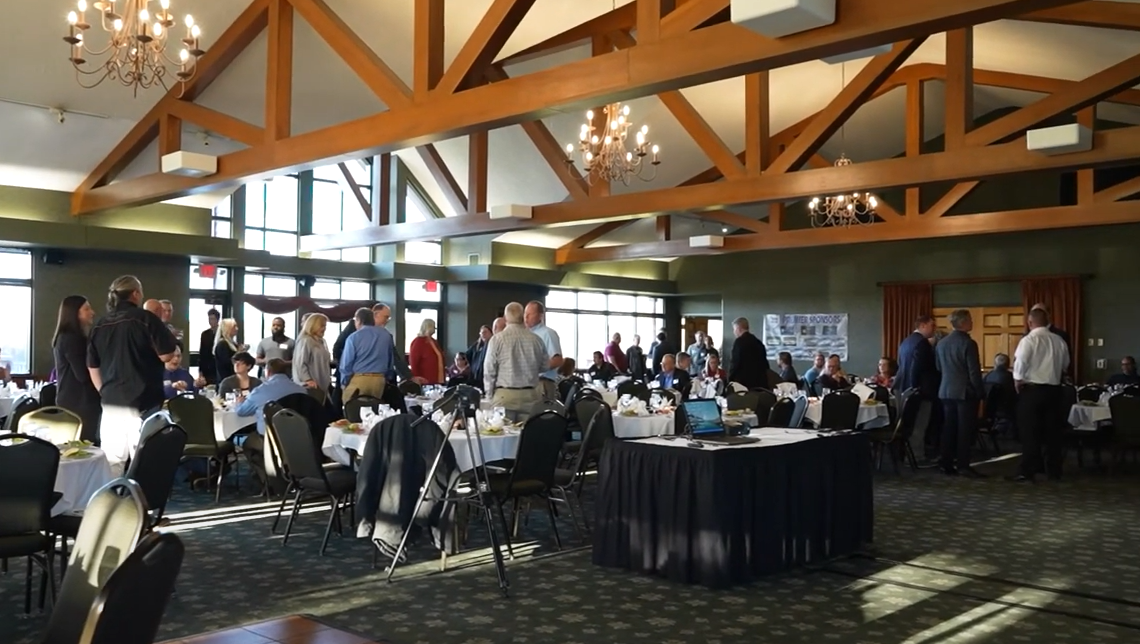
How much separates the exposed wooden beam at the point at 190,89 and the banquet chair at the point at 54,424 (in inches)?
169

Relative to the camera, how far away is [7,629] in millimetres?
4223

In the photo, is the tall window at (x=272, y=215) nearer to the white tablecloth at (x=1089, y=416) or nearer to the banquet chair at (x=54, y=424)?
the banquet chair at (x=54, y=424)

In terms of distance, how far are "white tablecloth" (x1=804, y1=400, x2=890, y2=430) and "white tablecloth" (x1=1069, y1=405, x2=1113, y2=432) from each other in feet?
7.28

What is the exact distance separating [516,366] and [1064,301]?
445 inches

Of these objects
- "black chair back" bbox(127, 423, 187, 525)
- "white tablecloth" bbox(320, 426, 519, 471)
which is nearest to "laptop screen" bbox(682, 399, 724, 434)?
"white tablecloth" bbox(320, 426, 519, 471)

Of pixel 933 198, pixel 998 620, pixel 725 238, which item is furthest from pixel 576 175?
pixel 998 620

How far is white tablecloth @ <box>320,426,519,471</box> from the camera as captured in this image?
568cm

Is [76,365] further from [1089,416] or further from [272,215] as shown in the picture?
[272,215]

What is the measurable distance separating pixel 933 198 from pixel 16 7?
13499 mm

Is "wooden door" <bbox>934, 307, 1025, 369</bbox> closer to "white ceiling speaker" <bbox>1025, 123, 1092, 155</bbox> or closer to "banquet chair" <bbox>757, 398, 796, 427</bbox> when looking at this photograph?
"white ceiling speaker" <bbox>1025, 123, 1092, 155</bbox>

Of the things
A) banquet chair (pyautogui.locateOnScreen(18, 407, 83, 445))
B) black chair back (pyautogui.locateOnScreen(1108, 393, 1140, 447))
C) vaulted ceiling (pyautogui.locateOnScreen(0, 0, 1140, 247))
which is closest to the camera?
banquet chair (pyautogui.locateOnScreen(18, 407, 83, 445))

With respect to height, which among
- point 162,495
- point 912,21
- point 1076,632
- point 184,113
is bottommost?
point 1076,632

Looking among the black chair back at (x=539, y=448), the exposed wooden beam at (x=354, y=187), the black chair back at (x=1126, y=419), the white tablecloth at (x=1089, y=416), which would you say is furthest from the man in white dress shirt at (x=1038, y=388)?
the exposed wooden beam at (x=354, y=187)

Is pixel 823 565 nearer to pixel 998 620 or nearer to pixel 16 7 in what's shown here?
pixel 998 620
